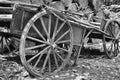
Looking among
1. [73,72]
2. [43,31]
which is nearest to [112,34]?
[73,72]

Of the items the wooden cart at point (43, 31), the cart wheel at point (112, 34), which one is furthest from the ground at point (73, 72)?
the cart wheel at point (112, 34)

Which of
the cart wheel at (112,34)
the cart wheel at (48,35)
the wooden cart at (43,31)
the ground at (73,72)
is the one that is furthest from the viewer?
the cart wheel at (112,34)

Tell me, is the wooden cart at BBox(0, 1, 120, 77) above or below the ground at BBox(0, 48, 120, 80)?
above

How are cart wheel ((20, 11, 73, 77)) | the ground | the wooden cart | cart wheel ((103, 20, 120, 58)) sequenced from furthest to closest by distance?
cart wheel ((103, 20, 120, 58)) < the ground < cart wheel ((20, 11, 73, 77)) < the wooden cart

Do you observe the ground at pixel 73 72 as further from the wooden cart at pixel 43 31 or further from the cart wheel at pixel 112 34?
the cart wheel at pixel 112 34

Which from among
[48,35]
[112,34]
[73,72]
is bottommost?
[73,72]

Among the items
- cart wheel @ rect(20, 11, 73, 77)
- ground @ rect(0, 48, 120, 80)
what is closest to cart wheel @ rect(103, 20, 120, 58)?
ground @ rect(0, 48, 120, 80)

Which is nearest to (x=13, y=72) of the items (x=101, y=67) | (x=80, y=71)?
(x=80, y=71)

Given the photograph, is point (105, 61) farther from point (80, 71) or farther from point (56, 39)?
point (56, 39)

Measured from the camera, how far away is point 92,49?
838cm

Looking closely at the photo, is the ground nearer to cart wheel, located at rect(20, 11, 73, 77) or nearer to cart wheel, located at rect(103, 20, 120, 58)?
cart wheel, located at rect(20, 11, 73, 77)

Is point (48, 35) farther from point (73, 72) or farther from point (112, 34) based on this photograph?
point (112, 34)

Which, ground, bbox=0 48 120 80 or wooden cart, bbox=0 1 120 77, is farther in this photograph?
ground, bbox=0 48 120 80

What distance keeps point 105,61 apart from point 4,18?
130 inches
